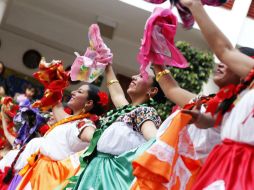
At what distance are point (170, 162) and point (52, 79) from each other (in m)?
2.14

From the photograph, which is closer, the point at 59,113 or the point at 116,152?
the point at 116,152

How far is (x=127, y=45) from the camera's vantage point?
8945 millimetres

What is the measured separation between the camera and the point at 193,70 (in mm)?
6512

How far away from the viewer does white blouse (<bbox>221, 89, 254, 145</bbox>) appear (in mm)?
1793

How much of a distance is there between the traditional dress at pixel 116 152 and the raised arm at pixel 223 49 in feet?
3.29

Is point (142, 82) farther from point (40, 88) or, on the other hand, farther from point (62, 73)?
point (40, 88)

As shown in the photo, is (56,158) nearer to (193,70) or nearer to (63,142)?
(63,142)

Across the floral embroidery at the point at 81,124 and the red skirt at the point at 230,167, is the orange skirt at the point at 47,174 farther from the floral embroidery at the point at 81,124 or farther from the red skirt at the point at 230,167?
the red skirt at the point at 230,167

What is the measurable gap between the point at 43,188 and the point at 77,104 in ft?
2.14

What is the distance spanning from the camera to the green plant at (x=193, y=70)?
6.32 m

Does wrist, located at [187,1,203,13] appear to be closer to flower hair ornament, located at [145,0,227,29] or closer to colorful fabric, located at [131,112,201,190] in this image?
flower hair ornament, located at [145,0,227,29]

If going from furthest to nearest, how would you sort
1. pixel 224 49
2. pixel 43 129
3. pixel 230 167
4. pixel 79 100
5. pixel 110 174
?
1. pixel 43 129
2. pixel 79 100
3. pixel 110 174
4. pixel 224 49
5. pixel 230 167

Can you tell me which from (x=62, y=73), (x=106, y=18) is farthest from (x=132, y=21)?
(x=62, y=73)

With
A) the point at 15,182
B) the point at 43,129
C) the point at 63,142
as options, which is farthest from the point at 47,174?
the point at 43,129
